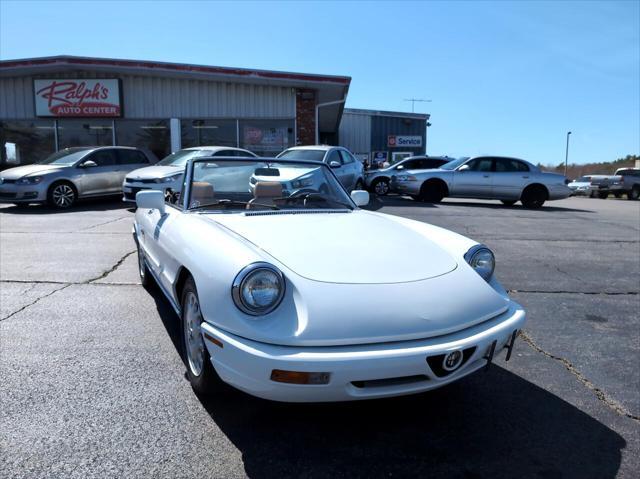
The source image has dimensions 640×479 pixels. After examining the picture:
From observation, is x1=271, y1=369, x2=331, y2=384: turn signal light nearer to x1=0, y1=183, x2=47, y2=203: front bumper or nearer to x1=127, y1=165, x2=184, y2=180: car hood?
x1=127, y1=165, x2=184, y2=180: car hood

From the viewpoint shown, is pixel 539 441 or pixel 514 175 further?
pixel 514 175

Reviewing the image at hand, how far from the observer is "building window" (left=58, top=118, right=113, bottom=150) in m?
17.0

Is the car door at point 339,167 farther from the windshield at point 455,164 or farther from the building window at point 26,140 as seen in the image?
the building window at point 26,140

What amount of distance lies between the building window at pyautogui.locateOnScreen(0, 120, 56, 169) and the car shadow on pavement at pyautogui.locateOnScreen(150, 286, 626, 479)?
17670 millimetres

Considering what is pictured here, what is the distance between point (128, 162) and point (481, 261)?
1184 centimetres

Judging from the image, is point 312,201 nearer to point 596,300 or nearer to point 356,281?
point 356,281

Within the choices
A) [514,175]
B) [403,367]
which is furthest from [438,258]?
[514,175]

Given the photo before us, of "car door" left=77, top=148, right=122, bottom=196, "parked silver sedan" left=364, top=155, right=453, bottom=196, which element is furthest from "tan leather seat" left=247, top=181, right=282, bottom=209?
"parked silver sedan" left=364, top=155, right=453, bottom=196

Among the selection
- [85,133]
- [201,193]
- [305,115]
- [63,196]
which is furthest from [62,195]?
[201,193]

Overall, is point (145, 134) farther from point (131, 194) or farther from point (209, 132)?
point (131, 194)

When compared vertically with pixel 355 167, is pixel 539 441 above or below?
below

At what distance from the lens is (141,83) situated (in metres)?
16.6

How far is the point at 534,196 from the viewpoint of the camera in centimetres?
1432

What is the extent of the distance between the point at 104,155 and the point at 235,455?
465 inches
